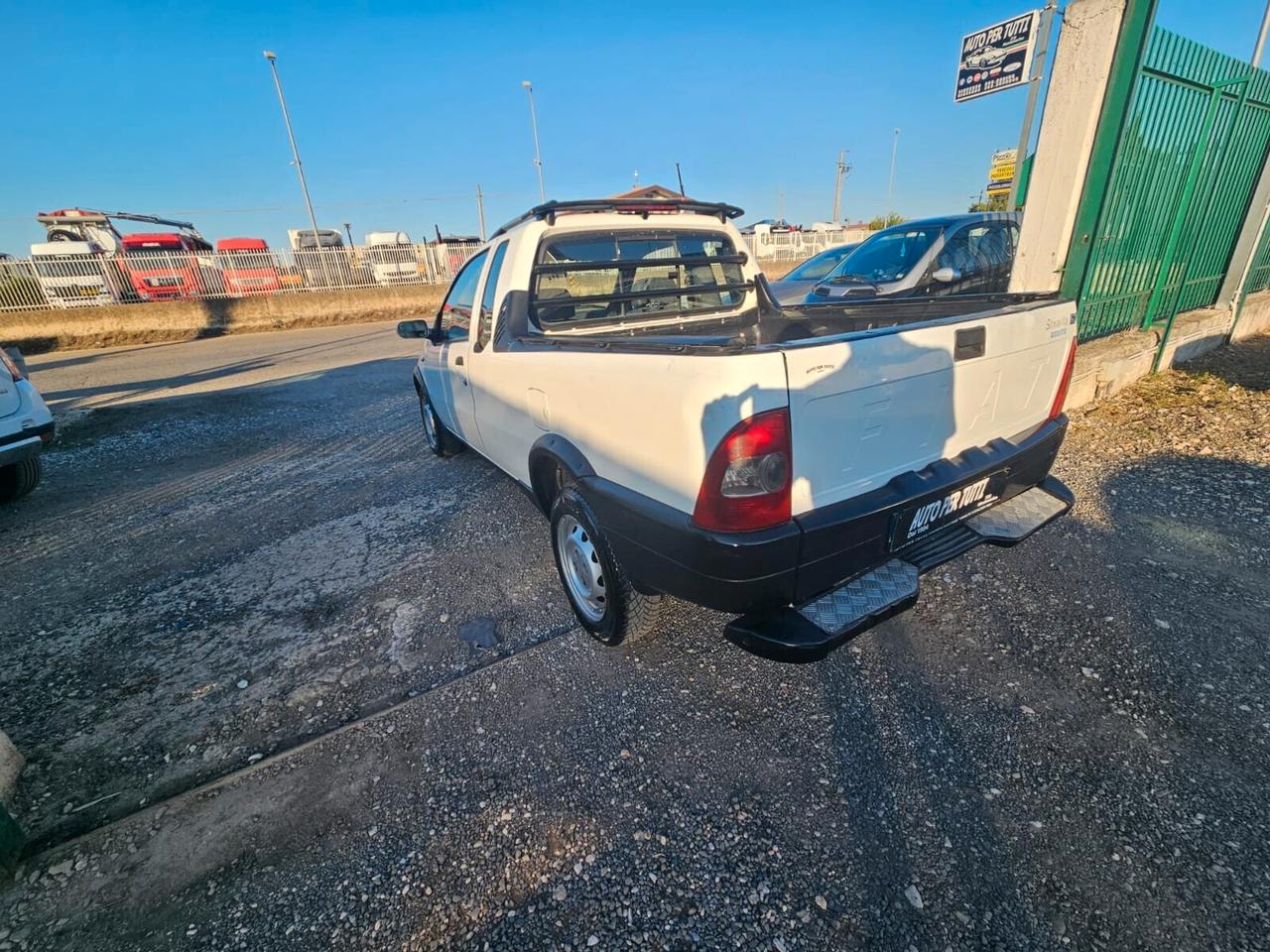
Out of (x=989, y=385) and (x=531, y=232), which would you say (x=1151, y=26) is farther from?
(x=531, y=232)

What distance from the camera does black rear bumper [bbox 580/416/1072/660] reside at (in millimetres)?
1771

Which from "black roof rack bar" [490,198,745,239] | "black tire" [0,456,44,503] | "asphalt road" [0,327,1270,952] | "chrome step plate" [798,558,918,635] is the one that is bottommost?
"asphalt road" [0,327,1270,952]

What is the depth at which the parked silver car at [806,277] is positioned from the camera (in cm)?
766

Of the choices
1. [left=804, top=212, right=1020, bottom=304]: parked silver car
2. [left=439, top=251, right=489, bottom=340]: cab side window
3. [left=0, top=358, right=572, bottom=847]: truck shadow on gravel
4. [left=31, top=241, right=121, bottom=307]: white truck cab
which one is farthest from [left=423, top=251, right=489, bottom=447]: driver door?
[left=31, top=241, right=121, bottom=307]: white truck cab

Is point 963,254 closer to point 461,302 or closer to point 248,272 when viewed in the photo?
point 461,302

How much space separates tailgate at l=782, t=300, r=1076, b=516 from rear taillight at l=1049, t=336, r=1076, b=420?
9 centimetres

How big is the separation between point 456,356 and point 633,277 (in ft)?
4.49

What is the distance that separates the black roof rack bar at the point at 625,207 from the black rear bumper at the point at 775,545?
170 cm

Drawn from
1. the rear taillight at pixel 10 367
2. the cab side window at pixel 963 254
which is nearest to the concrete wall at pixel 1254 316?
the cab side window at pixel 963 254

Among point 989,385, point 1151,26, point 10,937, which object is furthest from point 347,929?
point 1151,26

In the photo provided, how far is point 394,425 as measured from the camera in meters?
6.52

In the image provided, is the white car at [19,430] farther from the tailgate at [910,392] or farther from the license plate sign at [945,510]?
the license plate sign at [945,510]

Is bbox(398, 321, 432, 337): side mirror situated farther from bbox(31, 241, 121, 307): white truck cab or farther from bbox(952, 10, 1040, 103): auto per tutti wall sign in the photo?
bbox(31, 241, 121, 307): white truck cab

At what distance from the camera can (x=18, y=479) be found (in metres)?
4.70
